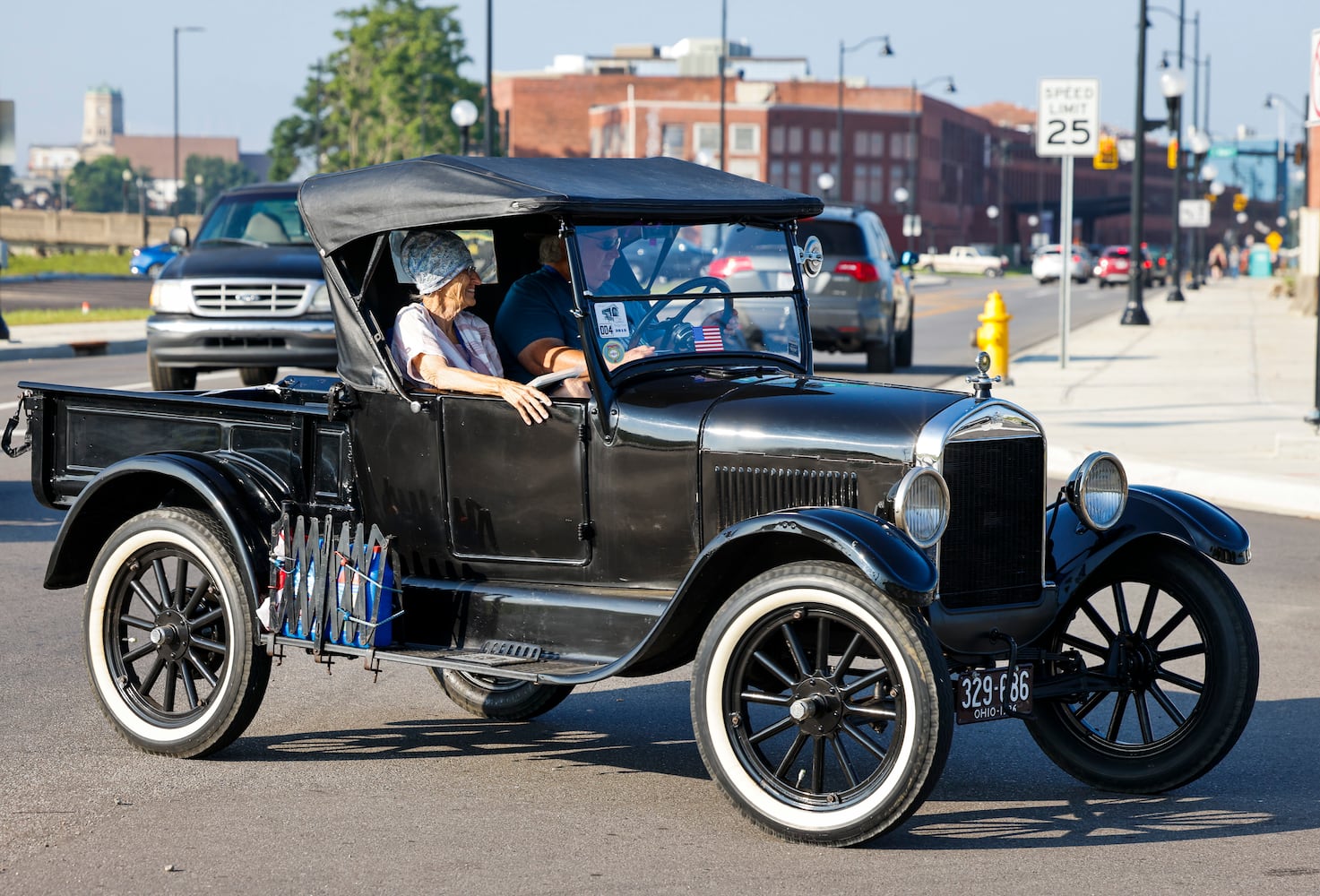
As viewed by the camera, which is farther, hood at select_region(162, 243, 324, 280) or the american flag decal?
hood at select_region(162, 243, 324, 280)

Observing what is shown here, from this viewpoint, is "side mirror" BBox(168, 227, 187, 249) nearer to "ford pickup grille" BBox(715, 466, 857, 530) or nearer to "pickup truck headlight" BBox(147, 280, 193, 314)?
"pickup truck headlight" BBox(147, 280, 193, 314)

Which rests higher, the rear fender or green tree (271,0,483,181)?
green tree (271,0,483,181)

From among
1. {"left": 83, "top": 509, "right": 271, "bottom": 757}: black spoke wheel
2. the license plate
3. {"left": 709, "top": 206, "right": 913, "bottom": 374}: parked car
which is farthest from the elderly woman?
{"left": 709, "top": 206, "right": 913, "bottom": 374}: parked car

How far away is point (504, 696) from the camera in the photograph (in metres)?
6.33

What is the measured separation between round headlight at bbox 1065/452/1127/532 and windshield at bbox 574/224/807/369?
3.57 ft

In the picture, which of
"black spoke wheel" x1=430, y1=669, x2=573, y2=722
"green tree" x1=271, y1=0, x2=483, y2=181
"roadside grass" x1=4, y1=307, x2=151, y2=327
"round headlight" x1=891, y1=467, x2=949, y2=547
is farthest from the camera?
"green tree" x1=271, y1=0, x2=483, y2=181

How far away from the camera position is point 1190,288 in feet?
210

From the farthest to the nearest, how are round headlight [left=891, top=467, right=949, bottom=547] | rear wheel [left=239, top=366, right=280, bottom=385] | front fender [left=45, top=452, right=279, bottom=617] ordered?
rear wheel [left=239, top=366, right=280, bottom=385] < front fender [left=45, top=452, right=279, bottom=617] < round headlight [left=891, top=467, right=949, bottom=547]

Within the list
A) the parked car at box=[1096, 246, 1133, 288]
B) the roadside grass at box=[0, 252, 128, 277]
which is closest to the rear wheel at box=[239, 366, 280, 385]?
the roadside grass at box=[0, 252, 128, 277]

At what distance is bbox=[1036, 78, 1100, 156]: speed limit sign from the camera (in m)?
20.0

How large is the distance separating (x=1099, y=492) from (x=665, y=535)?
1329 mm

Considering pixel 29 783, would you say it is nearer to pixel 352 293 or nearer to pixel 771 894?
pixel 352 293

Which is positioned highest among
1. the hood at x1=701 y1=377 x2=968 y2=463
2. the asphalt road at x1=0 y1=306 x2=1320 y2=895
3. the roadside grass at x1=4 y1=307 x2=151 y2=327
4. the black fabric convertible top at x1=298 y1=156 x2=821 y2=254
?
the black fabric convertible top at x1=298 y1=156 x2=821 y2=254

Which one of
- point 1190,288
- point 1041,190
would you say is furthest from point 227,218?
point 1041,190
